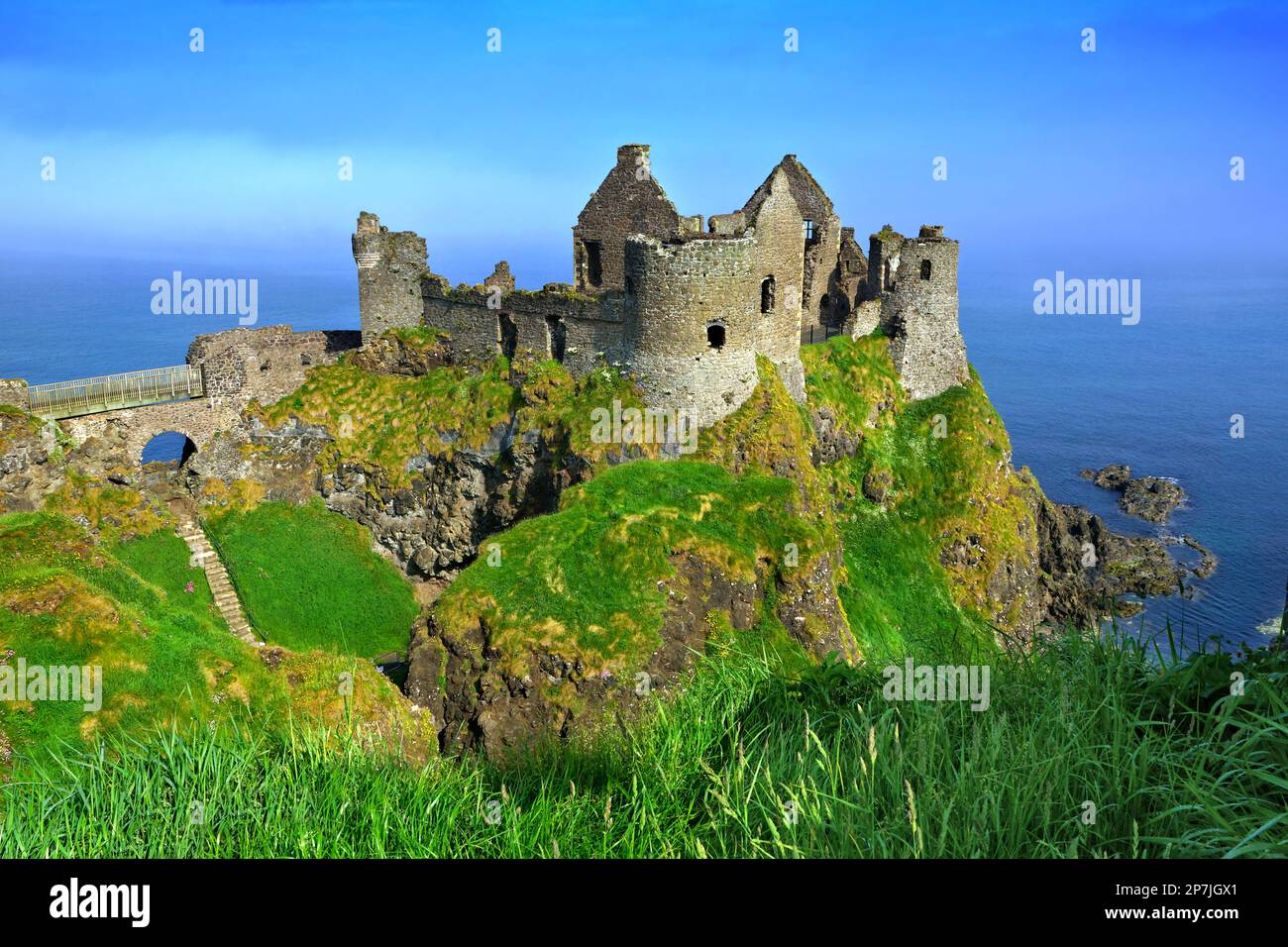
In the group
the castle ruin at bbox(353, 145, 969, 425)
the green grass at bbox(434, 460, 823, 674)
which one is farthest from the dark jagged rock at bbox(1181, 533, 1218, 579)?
the green grass at bbox(434, 460, 823, 674)

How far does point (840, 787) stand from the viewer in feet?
29.8

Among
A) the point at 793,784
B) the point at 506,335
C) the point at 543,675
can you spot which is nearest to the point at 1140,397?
the point at 506,335

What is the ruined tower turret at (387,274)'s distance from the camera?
1602 inches

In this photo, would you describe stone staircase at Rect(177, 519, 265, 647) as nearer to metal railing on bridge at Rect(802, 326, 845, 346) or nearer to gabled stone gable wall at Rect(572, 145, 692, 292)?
gabled stone gable wall at Rect(572, 145, 692, 292)

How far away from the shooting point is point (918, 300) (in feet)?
134

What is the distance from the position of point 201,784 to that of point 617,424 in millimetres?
23171

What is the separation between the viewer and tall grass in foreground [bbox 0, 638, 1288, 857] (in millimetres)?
7660

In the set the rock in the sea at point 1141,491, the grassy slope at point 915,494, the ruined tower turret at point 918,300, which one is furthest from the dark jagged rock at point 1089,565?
the ruined tower turret at point 918,300

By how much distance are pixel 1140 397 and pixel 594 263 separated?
325 ft

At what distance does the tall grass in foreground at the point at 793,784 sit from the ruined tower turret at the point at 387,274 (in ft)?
102

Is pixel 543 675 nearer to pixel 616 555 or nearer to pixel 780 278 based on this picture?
pixel 616 555
